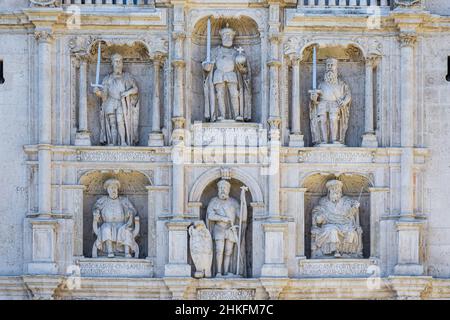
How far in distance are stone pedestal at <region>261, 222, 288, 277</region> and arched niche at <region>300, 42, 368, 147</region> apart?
1.54 meters

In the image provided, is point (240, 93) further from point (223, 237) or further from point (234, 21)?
point (223, 237)

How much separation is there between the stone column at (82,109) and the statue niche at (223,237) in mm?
2121

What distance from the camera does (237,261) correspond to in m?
30.1

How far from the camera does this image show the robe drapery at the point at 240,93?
30.4 meters

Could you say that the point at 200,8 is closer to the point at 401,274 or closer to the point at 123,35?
the point at 123,35

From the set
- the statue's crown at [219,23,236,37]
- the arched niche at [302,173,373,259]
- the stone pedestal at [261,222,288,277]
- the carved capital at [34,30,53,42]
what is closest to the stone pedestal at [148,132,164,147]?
the statue's crown at [219,23,236,37]

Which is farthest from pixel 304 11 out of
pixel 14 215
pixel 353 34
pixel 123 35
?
pixel 14 215

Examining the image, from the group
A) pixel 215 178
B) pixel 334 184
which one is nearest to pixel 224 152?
pixel 215 178

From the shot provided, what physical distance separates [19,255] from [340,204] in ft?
16.2

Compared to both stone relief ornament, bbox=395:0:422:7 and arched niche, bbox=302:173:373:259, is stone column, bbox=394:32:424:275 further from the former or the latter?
arched niche, bbox=302:173:373:259

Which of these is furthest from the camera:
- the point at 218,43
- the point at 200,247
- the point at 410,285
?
the point at 218,43

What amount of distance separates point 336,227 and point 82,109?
4267 millimetres

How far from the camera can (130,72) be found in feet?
101
